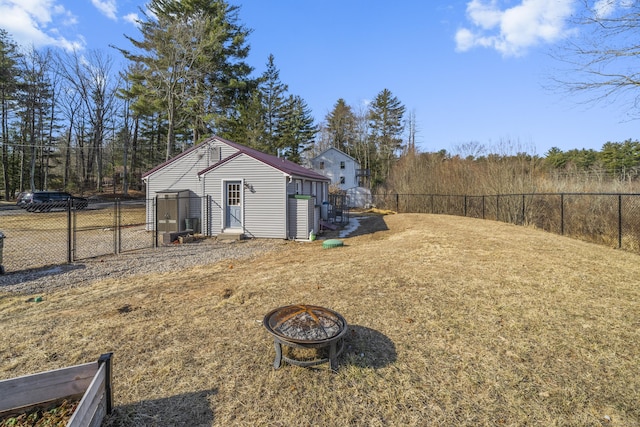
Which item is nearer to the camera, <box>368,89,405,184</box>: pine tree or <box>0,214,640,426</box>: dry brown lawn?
<box>0,214,640,426</box>: dry brown lawn

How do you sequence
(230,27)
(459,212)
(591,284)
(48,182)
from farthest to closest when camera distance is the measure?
(48,182) → (230,27) → (459,212) → (591,284)

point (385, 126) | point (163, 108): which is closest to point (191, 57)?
point (163, 108)

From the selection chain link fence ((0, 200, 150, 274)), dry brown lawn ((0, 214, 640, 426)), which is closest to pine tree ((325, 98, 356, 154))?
chain link fence ((0, 200, 150, 274))

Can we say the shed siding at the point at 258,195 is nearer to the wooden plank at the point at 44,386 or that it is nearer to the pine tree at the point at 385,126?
the wooden plank at the point at 44,386

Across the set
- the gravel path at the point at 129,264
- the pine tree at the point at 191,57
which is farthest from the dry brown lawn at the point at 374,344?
the pine tree at the point at 191,57

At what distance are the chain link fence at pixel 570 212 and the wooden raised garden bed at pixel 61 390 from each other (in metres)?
11.5

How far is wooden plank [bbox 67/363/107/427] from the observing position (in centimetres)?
184

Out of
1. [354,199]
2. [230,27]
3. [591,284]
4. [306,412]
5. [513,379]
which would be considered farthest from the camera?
[354,199]

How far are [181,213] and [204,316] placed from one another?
9.01 m

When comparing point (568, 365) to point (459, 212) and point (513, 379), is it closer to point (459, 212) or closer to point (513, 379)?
point (513, 379)

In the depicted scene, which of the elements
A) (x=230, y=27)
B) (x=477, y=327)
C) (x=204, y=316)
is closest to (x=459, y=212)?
(x=477, y=327)

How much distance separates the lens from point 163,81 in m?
22.0

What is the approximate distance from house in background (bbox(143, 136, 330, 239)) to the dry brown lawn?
5556 mm

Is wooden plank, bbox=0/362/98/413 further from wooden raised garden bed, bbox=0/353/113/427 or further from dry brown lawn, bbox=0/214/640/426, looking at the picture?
dry brown lawn, bbox=0/214/640/426
